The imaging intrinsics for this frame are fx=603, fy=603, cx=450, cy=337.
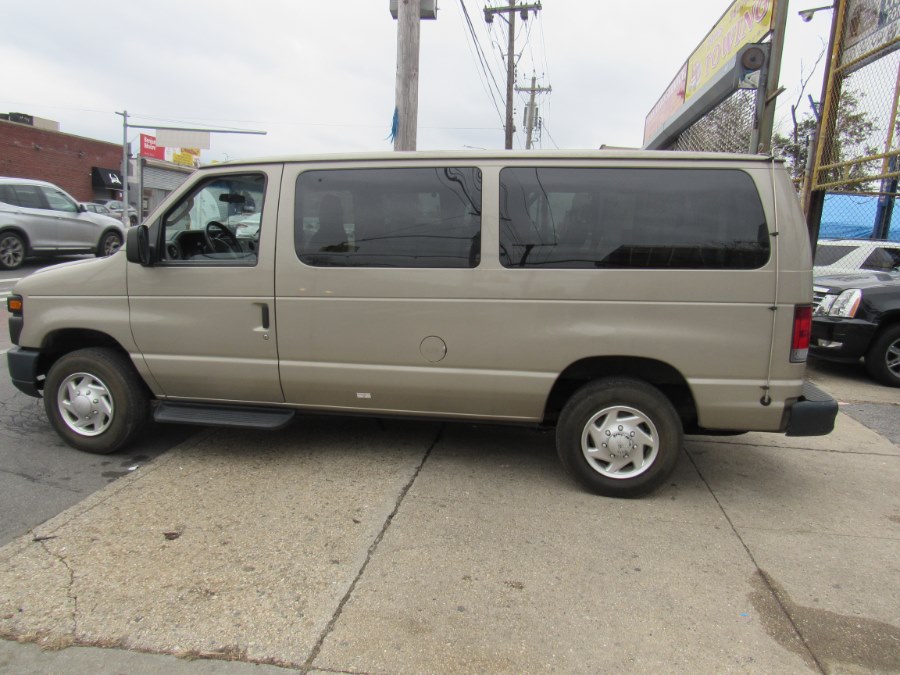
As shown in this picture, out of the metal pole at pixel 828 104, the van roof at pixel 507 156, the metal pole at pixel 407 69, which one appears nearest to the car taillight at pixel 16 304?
the van roof at pixel 507 156

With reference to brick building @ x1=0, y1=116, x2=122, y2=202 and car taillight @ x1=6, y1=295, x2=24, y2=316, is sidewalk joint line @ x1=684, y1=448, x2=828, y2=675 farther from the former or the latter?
brick building @ x1=0, y1=116, x2=122, y2=202

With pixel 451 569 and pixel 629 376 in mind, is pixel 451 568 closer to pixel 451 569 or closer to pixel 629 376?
pixel 451 569

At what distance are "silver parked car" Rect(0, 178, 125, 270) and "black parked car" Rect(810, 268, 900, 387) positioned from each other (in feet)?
42.9

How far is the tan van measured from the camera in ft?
11.2

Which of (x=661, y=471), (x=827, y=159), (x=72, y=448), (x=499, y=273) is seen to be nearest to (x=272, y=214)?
(x=499, y=273)

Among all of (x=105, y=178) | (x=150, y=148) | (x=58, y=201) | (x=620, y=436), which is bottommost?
(x=620, y=436)

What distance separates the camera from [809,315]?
3377 mm

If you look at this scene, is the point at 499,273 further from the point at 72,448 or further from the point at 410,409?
the point at 72,448

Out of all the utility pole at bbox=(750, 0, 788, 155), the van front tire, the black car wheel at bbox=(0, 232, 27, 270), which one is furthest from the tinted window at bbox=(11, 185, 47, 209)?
the utility pole at bbox=(750, 0, 788, 155)

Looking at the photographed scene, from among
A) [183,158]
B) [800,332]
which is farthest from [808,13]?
[183,158]

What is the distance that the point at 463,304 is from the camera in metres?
3.62

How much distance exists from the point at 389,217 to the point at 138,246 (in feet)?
5.36

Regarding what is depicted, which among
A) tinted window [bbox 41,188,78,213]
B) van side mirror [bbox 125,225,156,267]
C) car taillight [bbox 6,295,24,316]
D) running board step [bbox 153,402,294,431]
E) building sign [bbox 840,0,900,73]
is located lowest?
running board step [bbox 153,402,294,431]

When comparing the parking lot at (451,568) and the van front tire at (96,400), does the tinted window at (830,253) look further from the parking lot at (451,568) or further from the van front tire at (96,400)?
the van front tire at (96,400)
